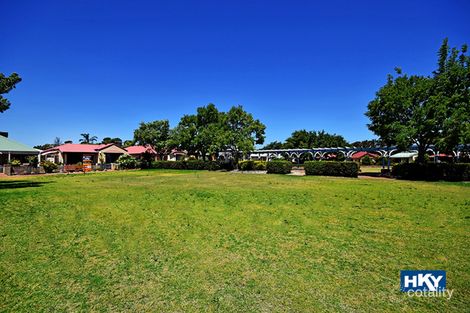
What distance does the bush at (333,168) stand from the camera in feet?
78.5

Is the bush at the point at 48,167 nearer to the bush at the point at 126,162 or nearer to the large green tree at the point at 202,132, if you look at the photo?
the bush at the point at 126,162

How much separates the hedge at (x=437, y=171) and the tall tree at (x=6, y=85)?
1226 inches

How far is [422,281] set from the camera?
4023 millimetres

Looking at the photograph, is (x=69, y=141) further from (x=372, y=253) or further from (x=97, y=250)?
(x=372, y=253)

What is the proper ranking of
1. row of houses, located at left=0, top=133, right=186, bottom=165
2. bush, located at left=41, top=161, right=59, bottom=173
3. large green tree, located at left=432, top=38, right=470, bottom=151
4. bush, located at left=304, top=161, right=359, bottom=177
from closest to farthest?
large green tree, located at left=432, top=38, right=470, bottom=151 → bush, located at left=304, top=161, right=359, bottom=177 → bush, located at left=41, top=161, right=59, bottom=173 → row of houses, located at left=0, top=133, right=186, bottom=165

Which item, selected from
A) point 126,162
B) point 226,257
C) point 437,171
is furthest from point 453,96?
point 126,162

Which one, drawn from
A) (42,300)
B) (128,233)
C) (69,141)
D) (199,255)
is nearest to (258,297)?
(199,255)

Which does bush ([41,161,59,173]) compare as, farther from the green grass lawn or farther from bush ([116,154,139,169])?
the green grass lawn

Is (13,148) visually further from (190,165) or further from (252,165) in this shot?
(252,165)

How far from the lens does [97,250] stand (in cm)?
527

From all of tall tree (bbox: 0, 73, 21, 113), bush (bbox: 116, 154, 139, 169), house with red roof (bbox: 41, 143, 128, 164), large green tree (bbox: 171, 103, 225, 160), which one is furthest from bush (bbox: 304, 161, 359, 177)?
house with red roof (bbox: 41, 143, 128, 164)

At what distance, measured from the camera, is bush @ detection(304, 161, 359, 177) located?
78.5 ft

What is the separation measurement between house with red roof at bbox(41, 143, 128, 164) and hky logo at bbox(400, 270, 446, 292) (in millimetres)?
45859

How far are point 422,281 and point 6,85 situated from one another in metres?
20.7
